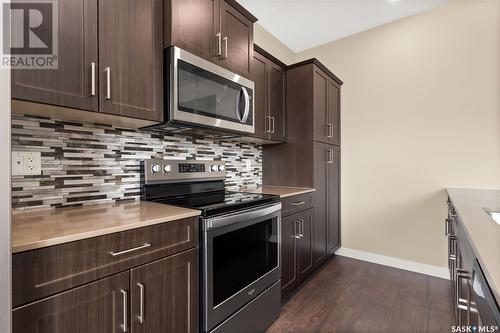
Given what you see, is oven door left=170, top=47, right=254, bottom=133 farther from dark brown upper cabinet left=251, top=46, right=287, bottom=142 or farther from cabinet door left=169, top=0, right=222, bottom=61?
dark brown upper cabinet left=251, top=46, right=287, bottom=142

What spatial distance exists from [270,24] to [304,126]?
1.28 meters

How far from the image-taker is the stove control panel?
1672 mm

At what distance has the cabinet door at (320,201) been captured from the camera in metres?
2.58

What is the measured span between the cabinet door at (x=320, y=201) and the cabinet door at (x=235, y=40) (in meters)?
1.11

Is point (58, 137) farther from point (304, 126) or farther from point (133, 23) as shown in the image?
point (304, 126)

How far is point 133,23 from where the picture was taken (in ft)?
4.31

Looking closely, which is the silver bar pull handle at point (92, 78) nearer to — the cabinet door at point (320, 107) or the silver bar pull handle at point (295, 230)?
the silver bar pull handle at point (295, 230)

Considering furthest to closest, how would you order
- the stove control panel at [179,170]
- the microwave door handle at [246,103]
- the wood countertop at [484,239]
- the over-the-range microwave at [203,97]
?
the microwave door handle at [246,103], the stove control panel at [179,170], the over-the-range microwave at [203,97], the wood countertop at [484,239]

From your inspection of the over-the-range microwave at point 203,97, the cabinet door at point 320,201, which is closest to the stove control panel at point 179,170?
the over-the-range microwave at point 203,97

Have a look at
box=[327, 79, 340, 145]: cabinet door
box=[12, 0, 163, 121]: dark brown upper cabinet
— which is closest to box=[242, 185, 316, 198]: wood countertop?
box=[327, 79, 340, 145]: cabinet door

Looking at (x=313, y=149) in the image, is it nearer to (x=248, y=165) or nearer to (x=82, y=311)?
(x=248, y=165)

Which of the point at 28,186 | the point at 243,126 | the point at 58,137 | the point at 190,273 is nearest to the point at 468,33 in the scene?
the point at 243,126

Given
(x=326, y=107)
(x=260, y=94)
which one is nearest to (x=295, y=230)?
(x=260, y=94)

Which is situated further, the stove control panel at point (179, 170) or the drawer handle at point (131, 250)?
the stove control panel at point (179, 170)
